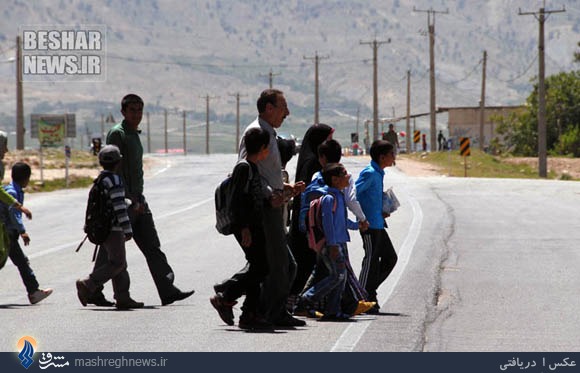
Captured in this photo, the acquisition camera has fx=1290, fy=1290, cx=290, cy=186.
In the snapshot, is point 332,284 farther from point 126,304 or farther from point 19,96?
point 19,96

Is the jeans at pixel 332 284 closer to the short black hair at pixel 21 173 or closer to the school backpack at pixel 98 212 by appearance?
the school backpack at pixel 98 212

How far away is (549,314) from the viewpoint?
1108 centimetres

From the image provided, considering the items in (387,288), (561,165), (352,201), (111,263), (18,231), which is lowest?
(561,165)

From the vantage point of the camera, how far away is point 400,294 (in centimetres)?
1248

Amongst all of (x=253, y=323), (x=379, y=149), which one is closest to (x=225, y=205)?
(x=253, y=323)

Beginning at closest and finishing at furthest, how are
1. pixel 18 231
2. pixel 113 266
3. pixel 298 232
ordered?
pixel 298 232, pixel 113 266, pixel 18 231

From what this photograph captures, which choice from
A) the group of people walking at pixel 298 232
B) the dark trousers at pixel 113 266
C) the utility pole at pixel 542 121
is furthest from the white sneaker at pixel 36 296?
the utility pole at pixel 542 121

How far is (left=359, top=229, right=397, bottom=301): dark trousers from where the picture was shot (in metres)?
11.4

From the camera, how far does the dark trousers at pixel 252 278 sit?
1002 cm

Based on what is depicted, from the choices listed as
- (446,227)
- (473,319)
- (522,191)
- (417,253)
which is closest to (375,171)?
(473,319)

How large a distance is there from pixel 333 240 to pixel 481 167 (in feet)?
152

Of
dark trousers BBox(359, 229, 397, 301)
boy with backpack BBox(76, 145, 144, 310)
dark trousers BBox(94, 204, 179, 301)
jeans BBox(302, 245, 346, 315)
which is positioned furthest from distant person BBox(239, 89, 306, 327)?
dark trousers BBox(94, 204, 179, 301)
